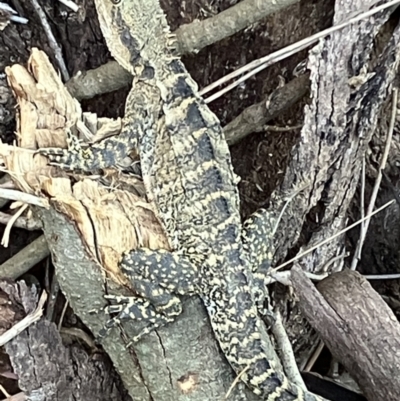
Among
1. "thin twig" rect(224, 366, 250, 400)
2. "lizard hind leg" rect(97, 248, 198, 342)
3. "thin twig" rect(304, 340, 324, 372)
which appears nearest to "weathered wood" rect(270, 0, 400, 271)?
"thin twig" rect(304, 340, 324, 372)

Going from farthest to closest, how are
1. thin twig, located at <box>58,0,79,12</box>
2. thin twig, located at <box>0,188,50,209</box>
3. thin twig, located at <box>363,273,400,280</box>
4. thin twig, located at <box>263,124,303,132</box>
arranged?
thin twig, located at <box>363,273,400,280</box>, thin twig, located at <box>263,124,303,132</box>, thin twig, located at <box>58,0,79,12</box>, thin twig, located at <box>0,188,50,209</box>

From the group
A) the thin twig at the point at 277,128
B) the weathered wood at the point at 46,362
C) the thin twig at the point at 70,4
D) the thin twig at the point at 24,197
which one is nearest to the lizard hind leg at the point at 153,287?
the weathered wood at the point at 46,362

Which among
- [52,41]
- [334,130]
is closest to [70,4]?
[52,41]

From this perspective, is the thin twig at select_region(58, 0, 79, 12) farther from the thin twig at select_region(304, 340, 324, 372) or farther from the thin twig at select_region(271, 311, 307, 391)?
the thin twig at select_region(304, 340, 324, 372)

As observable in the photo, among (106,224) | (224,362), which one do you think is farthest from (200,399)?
(106,224)

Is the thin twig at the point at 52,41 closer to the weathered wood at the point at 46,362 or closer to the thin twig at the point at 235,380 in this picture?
the weathered wood at the point at 46,362

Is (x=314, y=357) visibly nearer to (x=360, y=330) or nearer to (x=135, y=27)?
(x=360, y=330)
